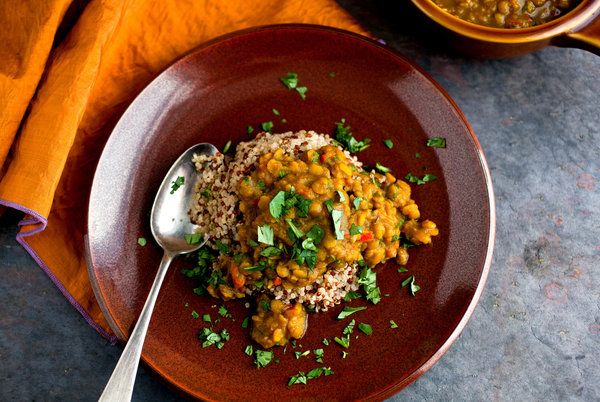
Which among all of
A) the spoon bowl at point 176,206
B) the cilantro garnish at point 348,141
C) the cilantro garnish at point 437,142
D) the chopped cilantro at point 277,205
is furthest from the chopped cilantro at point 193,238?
the cilantro garnish at point 437,142

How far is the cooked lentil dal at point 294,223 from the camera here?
277 centimetres

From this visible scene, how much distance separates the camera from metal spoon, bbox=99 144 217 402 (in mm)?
2834

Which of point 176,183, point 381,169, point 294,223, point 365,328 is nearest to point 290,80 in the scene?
point 381,169

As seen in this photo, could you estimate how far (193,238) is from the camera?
10.3 ft

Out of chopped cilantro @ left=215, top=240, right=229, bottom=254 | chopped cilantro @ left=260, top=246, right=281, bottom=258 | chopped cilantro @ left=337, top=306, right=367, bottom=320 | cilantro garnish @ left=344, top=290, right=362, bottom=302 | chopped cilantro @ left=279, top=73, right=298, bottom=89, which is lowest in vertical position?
chopped cilantro @ left=337, top=306, right=367, bottom=320

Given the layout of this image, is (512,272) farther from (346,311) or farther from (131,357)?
(131,357)

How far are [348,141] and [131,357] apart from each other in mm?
1486

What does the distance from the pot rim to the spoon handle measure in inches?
67.9

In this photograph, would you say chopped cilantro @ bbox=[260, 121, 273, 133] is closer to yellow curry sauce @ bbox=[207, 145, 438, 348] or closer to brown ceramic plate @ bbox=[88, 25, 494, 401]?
brown ceramic plate @ bbox=[88, 25, 494, 401]

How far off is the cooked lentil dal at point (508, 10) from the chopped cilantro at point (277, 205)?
1310mm

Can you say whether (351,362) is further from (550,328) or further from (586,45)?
(586,45)

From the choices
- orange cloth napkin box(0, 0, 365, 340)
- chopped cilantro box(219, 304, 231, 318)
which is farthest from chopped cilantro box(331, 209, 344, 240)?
orange cloth napkin box(0, 0, 365, 340)

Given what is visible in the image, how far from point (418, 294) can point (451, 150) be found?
0.75m

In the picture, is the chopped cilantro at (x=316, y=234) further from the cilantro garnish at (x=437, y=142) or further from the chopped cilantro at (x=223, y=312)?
the cilantro garnish at (x=437, y=142)
